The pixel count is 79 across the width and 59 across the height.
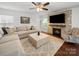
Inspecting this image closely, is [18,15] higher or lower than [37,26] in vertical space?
higher

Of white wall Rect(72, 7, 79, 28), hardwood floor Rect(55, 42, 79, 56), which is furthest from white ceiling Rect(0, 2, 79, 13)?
hardwood floor Rect(55, 42, 79, 56)

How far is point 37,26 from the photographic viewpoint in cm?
242

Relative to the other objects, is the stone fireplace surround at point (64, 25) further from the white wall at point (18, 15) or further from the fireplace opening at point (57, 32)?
the white wall at point (18, 15)

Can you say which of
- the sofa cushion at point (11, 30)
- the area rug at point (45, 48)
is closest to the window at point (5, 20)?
the sofa cushion at point (11, 30)

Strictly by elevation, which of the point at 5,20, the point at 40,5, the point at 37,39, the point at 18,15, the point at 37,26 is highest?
the point at 40,5

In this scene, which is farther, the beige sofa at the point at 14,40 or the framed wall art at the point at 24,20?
the framed wall art at the point at 24,20

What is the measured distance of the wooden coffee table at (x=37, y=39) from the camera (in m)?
2.65

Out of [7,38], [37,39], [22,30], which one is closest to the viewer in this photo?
[7,38]

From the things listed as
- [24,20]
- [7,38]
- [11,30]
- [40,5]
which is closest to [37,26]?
[24,20]

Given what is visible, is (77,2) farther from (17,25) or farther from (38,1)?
(17,25)

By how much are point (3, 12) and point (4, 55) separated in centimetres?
97

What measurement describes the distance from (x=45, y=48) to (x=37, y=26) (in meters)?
0.67

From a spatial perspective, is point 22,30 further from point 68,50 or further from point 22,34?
point 68,50

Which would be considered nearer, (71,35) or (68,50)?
(68,50)
